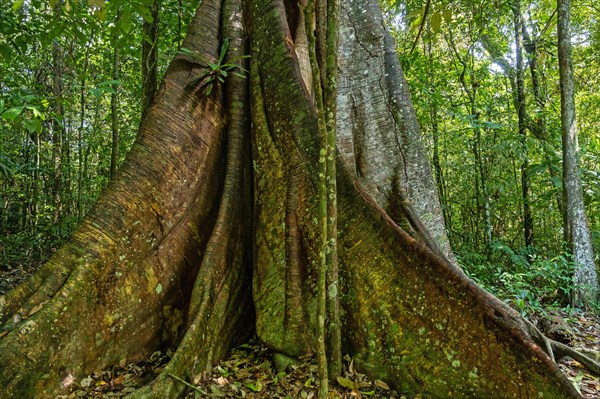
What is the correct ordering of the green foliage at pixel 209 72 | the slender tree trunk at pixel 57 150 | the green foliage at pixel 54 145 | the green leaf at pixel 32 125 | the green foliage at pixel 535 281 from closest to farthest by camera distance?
the green leaf at pixel 32 125 → the green foliage at pixel 209 72 → the green foliage at pixel 535 281 → the green foliage at pixel 54 145 → the slender tree trunk at pixel 57 150

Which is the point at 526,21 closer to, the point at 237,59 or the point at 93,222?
the point at 237,59

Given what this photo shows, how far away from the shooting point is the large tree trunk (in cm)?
248

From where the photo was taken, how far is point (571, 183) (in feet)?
18.3

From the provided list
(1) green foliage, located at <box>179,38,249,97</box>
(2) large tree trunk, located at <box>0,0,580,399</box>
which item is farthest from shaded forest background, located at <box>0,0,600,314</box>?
(2) large tree trunk, located at <box>0,0,580,399</box>

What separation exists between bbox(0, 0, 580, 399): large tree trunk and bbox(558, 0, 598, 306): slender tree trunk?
2870mm

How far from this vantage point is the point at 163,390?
2492mm

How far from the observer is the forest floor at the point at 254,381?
258cm

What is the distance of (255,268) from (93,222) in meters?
1.23

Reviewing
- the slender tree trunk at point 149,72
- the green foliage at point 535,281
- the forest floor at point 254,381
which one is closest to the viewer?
the forest floor at point 254,381

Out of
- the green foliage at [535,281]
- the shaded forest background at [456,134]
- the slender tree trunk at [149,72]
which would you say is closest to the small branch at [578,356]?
the green foliage at [535,281]

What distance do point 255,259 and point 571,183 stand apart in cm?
473

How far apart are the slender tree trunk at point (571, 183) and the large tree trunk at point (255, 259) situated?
287 centimetres

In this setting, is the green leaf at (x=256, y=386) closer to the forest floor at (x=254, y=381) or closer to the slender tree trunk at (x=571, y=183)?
the forest floor at (x=254, y=381)

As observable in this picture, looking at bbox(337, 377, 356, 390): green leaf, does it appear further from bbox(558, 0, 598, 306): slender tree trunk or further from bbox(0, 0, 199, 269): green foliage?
bbox(0, 0, 199, 269): green foliage
